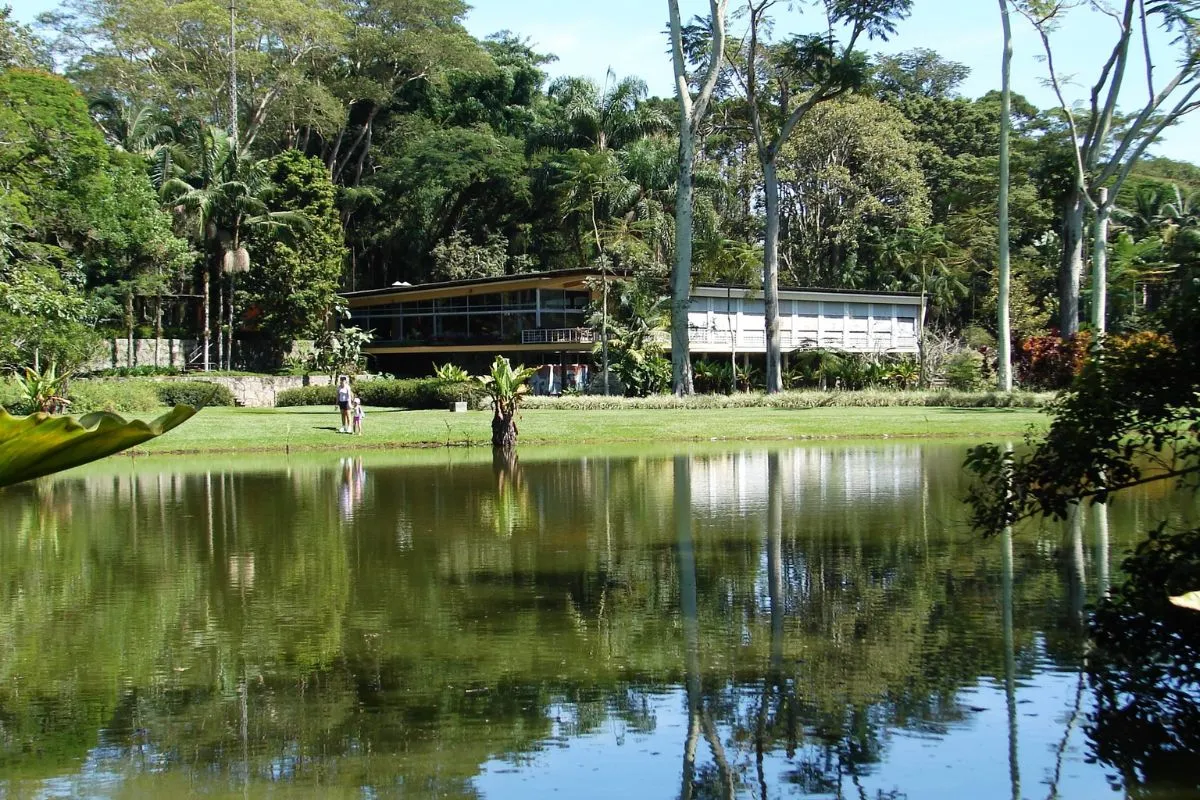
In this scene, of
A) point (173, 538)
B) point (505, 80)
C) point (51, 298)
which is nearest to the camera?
point (173, 538)

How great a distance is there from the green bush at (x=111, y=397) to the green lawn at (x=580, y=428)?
307 centimetres

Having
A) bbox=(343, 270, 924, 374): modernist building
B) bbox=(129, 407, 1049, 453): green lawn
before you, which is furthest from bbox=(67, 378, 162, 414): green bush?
bbox=(343, 270, 924, 374): modernist building

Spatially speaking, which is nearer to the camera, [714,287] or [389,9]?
[714,287]

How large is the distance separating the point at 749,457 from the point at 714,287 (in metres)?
26.6

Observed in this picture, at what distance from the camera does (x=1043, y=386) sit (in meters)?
42.0

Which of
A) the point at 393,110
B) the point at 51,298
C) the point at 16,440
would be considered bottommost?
the point at 16,440

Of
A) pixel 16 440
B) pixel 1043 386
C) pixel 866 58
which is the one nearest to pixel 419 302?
pixel 866 58

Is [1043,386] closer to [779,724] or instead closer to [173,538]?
[173,538]

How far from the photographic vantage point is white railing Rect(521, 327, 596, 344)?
48188 mm

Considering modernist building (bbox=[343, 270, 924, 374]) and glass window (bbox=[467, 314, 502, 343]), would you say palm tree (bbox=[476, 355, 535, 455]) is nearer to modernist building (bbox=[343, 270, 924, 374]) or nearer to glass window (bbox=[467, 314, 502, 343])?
modernist building (bbox=[343, 270, 924, 374])

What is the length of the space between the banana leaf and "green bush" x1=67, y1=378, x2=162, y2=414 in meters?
29.7

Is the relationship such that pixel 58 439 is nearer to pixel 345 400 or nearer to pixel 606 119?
pixel 345 400

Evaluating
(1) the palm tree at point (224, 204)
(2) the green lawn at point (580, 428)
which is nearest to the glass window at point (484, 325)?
(1) the palm tree at point (224, 204)

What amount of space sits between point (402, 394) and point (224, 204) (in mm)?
18689
